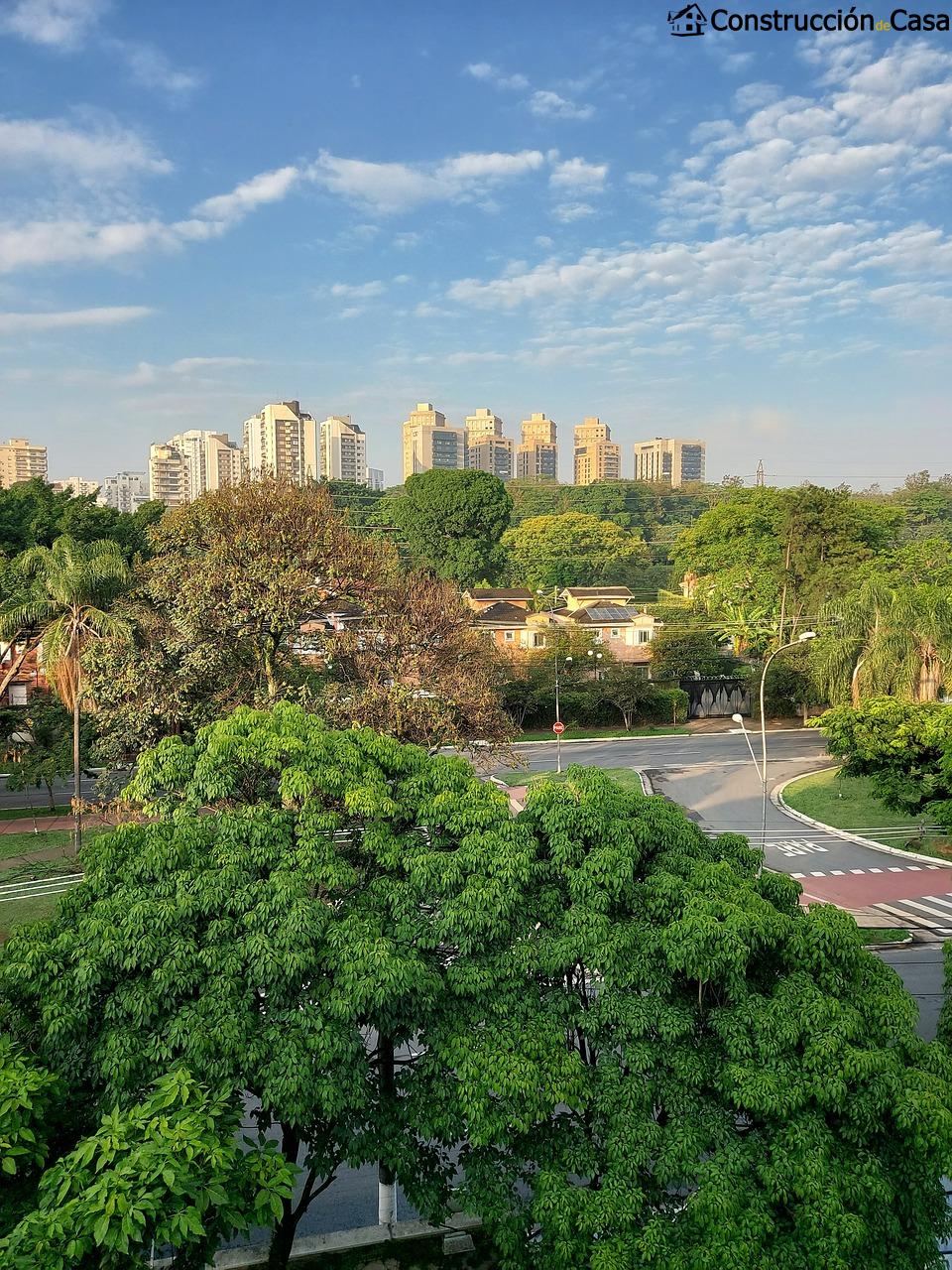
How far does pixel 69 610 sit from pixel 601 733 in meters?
26.6

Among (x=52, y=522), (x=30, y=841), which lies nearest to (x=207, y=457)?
(x=52, y=522)

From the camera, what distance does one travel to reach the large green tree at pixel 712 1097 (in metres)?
7.50

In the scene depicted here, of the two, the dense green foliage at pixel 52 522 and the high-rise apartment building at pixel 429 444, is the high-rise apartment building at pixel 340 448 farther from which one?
the dense green foliage at pixel 52 522

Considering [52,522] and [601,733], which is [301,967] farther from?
[52,522]

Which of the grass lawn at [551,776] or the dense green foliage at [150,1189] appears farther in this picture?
the grass lawn at [551,776]

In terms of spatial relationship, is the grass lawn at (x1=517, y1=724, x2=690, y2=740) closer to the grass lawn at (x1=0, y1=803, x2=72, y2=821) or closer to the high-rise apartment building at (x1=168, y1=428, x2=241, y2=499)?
the grass lawn at (x1=0, y1=803, x2=72, y2=821)

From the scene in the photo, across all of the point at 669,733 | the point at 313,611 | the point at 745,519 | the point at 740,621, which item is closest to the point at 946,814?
the point at 313,611

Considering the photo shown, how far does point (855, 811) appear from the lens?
28562mm

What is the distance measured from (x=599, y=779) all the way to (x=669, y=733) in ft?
112

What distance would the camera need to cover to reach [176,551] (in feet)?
68.5

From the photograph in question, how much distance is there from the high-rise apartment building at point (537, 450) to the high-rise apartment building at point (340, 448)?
99.3 ft

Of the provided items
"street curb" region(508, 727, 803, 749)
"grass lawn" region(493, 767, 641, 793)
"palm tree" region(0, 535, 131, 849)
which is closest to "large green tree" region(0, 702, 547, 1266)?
"palm tree" region(0, 535, 131, 849)

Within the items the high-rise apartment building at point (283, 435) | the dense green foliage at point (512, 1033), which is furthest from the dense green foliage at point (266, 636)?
the high-rise apartment building at point (283, 435)

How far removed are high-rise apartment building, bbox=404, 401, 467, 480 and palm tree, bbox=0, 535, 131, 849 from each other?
12607 cm
